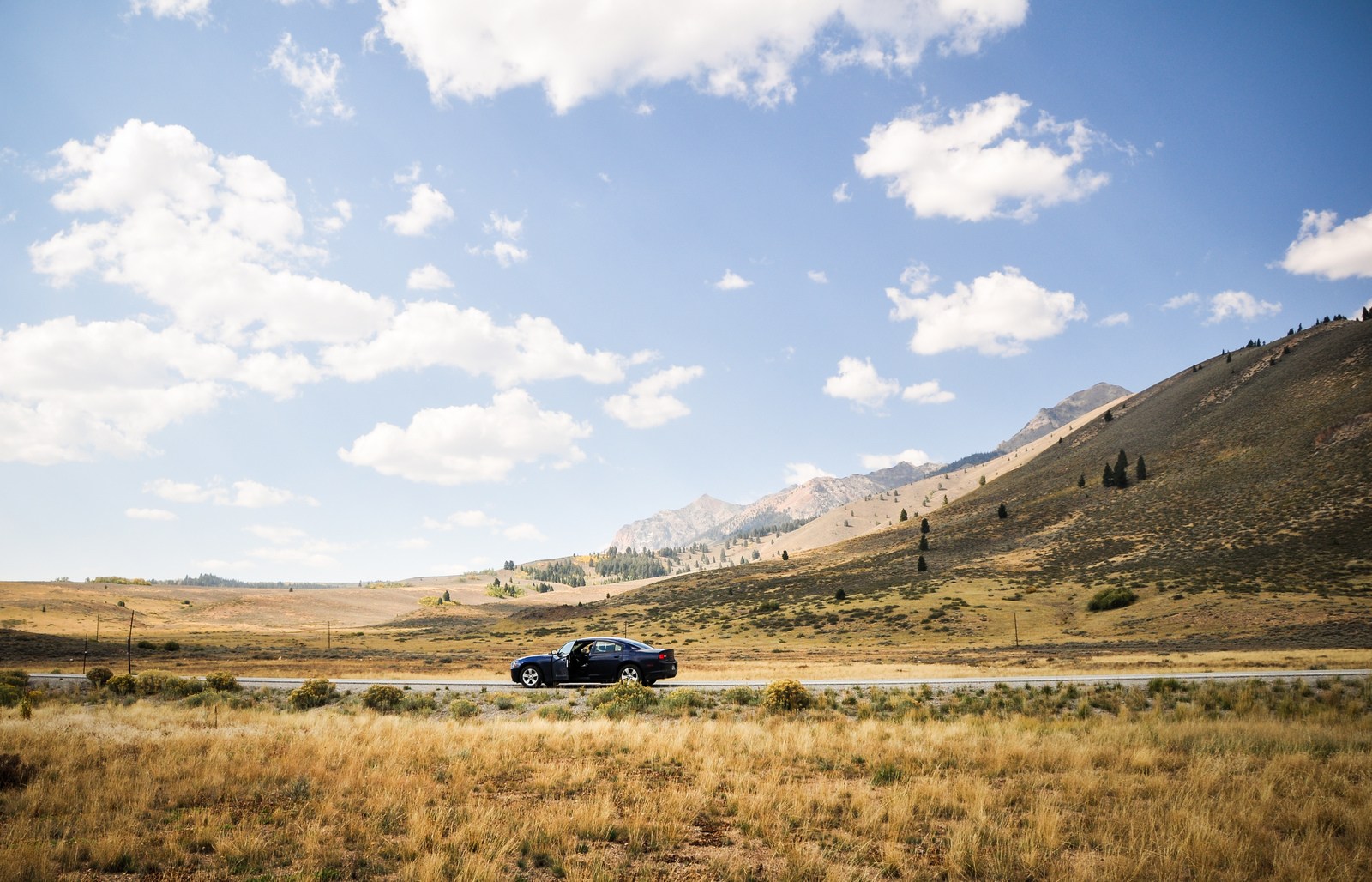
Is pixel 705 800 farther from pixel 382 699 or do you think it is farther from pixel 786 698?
pixel 382 699

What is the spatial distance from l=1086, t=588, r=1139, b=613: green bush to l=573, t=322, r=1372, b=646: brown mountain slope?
A: 136cm

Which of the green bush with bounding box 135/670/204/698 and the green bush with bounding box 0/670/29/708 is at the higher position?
the green bush with bounding box 0/670/29/708

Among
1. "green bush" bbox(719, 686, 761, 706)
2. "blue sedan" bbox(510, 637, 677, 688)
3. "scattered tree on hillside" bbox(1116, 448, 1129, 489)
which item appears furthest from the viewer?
"scattered tree on hillside" bbox(1116, 448, 1129, 489)

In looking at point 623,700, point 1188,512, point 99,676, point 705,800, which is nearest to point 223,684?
point 99,676

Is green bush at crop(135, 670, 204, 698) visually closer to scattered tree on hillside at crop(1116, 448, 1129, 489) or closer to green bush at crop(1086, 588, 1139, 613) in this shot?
green bush at crop(1086, 588, 1139, 613)

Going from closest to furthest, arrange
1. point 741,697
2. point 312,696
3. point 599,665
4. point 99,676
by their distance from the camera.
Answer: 1. point 741,697
2. point 312,696
3. point 599,665
4. point 99,676

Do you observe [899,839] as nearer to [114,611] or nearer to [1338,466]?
[1338,466]

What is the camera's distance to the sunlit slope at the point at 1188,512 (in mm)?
64756

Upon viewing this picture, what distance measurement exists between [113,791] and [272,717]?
27.4 ft

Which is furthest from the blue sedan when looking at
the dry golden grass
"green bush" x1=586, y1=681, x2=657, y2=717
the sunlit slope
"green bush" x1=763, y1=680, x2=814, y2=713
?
the sunlit slope

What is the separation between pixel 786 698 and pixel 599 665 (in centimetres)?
823

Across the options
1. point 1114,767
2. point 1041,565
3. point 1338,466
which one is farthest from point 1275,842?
point 1338,466

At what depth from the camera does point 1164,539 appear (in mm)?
77438

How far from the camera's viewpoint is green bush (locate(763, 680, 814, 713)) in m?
18.3
